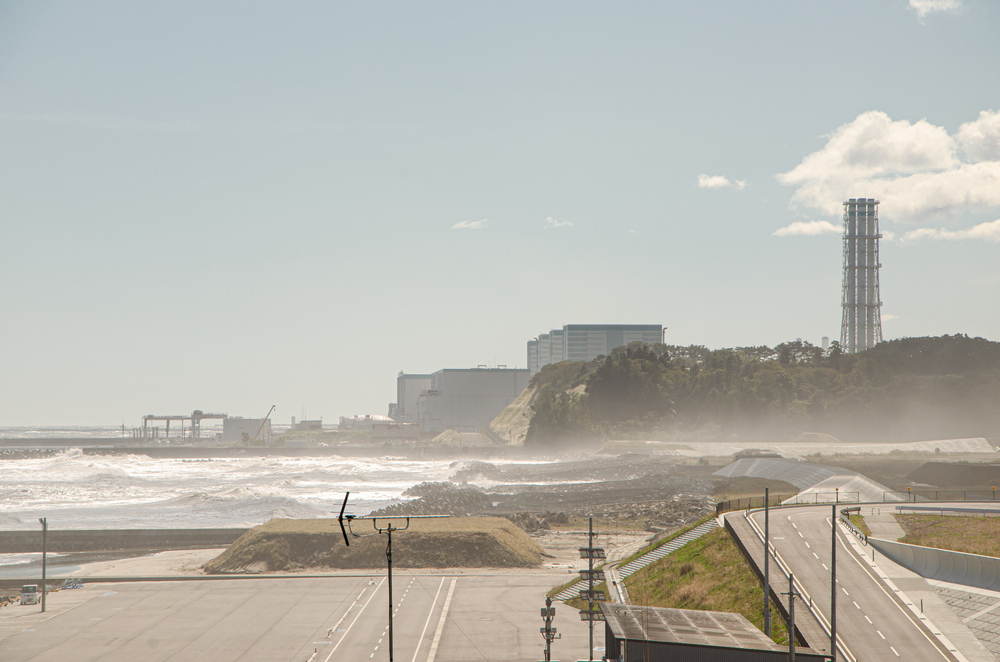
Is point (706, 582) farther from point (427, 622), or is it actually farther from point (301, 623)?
point (301, 623)

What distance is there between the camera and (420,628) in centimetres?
3897

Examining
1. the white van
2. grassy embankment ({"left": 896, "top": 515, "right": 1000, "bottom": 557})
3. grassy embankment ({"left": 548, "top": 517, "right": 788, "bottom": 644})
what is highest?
grassy embankment ({"left": 896, "top": 515, "right": 1000, "bottom": 557})

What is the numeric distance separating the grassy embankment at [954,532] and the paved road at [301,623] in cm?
2347

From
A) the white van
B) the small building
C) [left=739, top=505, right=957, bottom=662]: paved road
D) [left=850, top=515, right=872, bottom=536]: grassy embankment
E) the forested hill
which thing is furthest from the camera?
the forested hill

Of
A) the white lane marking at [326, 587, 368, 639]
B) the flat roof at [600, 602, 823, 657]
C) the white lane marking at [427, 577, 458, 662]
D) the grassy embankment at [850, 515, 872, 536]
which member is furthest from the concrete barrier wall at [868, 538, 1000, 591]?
the white lane marking at [326, 587, 368, 639]

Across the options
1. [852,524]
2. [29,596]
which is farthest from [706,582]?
[29,596]

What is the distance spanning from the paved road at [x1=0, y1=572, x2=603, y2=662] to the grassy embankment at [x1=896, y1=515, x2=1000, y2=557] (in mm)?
23468

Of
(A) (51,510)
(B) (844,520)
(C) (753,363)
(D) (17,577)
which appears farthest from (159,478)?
(C) (753,363)

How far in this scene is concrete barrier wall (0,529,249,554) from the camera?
67438mm

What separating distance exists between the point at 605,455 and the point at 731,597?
5065 inches

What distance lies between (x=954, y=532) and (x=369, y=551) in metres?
42.5

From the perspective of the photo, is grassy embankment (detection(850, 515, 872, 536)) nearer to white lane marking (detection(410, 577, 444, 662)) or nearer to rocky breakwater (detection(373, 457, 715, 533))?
rocky breakwater (detection(373, 457, 715, 533))

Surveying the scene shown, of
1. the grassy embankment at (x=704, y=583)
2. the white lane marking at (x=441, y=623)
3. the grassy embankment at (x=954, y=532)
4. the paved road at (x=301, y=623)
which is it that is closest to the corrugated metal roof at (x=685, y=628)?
the grassy embankment at (x=704, y=583)

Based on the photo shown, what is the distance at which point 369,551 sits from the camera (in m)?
56.8
